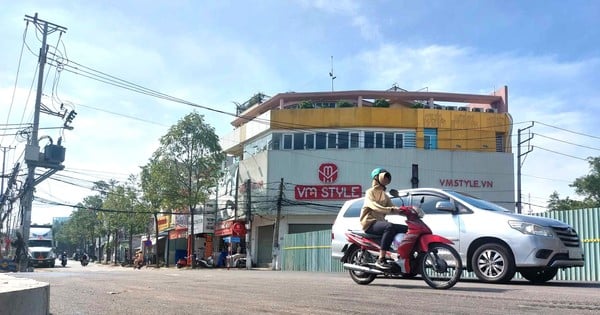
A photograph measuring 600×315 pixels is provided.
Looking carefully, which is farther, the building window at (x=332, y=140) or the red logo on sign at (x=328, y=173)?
the building window at (x=332, y=140)

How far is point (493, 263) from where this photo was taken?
9359mm

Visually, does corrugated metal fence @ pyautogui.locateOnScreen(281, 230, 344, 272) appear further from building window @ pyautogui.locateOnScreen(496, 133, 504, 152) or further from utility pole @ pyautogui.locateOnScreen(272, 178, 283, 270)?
building window @ pyautogui.locateOnScreen(496, 133, 504, 152)

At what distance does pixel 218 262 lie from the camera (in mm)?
39656

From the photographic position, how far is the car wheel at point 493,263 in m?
9.15

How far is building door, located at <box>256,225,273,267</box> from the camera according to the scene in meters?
39.4

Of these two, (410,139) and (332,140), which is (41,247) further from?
(410,139)

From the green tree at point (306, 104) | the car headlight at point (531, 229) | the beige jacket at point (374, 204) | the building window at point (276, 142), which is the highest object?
the green tree at point (306, 104)

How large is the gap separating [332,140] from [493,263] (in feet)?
104

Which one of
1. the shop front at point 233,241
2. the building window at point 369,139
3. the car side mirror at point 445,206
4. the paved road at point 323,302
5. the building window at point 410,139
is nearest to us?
the paved road at point 323,302

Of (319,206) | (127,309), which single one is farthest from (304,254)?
(127,309)

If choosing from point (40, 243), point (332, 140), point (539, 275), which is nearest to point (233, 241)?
point (332, 140)

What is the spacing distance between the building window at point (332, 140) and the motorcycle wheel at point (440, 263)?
1293 inches

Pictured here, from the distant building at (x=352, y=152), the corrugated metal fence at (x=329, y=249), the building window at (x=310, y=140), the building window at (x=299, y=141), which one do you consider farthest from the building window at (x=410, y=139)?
the corrugated metal fence at (x=329, y=249)

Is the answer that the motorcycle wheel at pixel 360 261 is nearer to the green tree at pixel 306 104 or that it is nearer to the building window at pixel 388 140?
the building window at pixel 388 140
